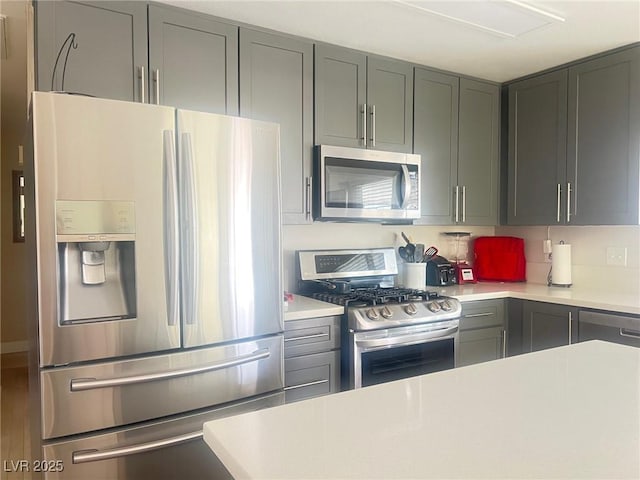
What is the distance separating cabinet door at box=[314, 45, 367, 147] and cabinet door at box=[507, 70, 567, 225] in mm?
1234

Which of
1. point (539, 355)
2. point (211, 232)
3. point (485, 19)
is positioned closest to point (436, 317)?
point (539, 355)

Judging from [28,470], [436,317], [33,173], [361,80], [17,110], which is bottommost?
[28,470]

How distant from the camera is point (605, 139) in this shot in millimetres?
2744

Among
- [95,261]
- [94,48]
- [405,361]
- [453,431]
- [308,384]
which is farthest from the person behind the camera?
[405,361]

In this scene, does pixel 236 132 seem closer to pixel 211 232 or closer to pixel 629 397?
pixel 211 232

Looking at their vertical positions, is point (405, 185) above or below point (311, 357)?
above

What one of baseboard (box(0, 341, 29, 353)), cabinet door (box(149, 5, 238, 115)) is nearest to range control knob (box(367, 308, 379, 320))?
cabinet door (box(149, 5, 238, 115))

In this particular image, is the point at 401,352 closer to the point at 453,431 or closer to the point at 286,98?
the point at 286,98

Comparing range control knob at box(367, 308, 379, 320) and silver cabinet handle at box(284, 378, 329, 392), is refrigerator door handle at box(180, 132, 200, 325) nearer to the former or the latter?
silver cabinet handle at box(284, 378, 329, 392)

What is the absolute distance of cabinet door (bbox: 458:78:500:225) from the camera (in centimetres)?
320

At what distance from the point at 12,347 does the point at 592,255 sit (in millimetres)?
5825

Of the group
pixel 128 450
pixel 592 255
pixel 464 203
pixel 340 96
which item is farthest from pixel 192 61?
pixel 592 255

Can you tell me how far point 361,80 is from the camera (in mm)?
2756

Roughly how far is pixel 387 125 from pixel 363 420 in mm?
2238
